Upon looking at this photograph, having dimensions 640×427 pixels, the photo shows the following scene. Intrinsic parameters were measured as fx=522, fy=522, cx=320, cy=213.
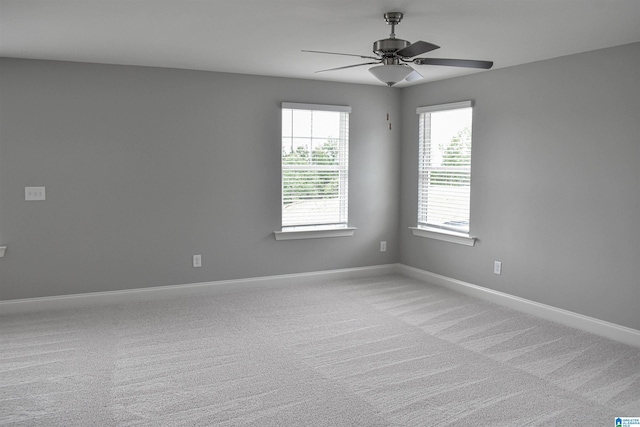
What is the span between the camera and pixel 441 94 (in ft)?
18.8

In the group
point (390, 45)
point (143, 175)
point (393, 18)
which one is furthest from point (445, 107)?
point (143, 175)

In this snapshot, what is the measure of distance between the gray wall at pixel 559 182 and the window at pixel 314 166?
1.24 metres

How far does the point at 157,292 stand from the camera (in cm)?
522

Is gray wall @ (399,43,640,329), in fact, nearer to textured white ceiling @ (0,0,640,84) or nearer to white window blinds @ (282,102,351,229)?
textured white ceiling @ (0,0,640,84)

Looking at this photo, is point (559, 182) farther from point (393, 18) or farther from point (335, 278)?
point (335, 278)

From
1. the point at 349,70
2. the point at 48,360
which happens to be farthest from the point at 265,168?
the point at 48,360

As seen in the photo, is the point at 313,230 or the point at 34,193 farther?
the point at 313,230

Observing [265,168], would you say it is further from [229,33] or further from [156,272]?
[229,33]

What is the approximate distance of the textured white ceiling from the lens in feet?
10.0

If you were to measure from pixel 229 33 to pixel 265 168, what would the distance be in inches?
82.0

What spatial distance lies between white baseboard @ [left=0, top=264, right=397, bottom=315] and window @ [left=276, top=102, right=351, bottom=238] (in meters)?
0.55

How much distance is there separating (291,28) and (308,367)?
2308mm

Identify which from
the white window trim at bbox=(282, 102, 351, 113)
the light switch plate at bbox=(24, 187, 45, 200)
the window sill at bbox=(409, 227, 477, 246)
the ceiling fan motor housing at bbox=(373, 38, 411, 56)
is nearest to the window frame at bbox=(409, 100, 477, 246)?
the window sill at bbox=(409, 227, 477, 246)

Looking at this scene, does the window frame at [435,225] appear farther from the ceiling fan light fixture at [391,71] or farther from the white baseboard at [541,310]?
the ceiling fan light fixture at [391,71]
